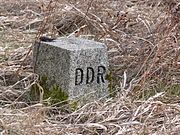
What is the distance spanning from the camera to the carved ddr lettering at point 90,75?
345 centimetres

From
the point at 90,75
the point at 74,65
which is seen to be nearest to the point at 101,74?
the point at 90,75

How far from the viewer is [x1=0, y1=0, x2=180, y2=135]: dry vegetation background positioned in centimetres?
317

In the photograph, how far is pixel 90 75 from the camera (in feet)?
11.5

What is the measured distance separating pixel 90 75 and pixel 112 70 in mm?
595

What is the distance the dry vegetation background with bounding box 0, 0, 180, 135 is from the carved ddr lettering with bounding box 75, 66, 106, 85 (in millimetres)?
139

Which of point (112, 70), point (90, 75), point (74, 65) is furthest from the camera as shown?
point (112, 70)

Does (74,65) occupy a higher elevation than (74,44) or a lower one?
lower

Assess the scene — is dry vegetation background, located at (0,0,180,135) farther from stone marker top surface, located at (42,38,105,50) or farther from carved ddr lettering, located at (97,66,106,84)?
stone marker top surface, located at (42,38,105,50)

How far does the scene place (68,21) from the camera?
5.30 metres

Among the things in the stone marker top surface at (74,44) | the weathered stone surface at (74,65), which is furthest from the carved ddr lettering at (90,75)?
the stone marker top surface at (74,44)

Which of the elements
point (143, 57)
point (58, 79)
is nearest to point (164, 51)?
point (143, 57)

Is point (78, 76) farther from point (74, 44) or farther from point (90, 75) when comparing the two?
point (74, 44)

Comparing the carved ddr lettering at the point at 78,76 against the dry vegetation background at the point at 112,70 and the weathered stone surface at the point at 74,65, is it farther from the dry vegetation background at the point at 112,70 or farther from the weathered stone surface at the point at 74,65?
the dry vegetation background at the point at 112,70

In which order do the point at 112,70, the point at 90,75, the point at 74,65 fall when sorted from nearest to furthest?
1. the point at 74,65
2. the point at 90,75
3. the point at 112,70
